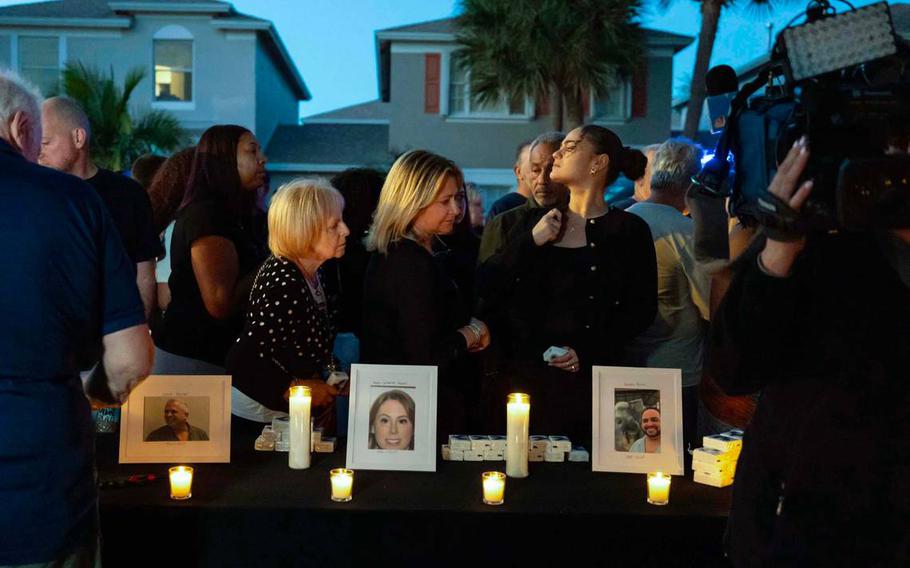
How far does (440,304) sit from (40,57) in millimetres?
19422

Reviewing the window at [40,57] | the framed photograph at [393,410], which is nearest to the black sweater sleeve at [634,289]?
the framed photograph at [393,410]

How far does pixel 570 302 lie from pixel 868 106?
1801mm

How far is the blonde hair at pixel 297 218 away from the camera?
277 centimetres

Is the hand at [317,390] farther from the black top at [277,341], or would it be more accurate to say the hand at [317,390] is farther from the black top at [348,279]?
the black top at [348,279]

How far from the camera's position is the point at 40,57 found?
19.3 meters

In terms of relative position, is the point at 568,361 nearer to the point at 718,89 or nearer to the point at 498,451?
the point at 498,451

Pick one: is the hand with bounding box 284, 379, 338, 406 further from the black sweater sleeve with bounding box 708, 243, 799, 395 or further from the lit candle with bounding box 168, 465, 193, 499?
the black sweater sleeve with bounding box 708, 243, 799, 395

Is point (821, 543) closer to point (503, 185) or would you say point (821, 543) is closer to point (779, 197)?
point (779, 197)

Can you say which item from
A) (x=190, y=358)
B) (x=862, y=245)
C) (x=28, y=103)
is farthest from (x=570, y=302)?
(x=28, y=103)

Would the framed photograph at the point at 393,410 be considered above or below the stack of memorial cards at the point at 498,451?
above

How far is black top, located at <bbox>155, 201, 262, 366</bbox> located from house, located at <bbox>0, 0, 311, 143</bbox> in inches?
637

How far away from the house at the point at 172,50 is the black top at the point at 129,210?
53.2 feet

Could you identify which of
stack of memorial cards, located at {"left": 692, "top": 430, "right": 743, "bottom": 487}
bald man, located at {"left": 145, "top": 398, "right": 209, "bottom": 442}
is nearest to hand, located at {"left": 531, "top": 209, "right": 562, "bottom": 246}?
stack of memorial cards, located at {"left": 692, "top": 430, "right": 743, "bottom": 487}

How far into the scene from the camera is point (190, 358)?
10.7ft
